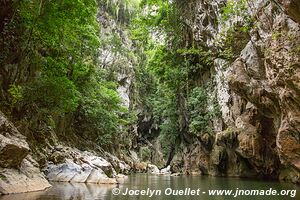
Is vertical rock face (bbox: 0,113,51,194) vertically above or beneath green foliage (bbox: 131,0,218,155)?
beneath

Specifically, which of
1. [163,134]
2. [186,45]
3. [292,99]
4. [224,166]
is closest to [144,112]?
[163,134]

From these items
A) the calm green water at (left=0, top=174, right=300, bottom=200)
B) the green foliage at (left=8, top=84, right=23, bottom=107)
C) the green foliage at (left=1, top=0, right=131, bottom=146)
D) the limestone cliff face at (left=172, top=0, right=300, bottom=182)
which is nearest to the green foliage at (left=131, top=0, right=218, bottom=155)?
the limestone cliff face at (left=172, top=0, right=300, bottom=182)

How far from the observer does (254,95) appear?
1466 centimetres

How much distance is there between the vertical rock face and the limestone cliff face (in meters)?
8.84

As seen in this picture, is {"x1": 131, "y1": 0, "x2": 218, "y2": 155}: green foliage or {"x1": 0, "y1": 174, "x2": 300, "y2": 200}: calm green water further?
{"x1": 131, "y1": 0, "x2": 218, "y2": 155}: green foliage

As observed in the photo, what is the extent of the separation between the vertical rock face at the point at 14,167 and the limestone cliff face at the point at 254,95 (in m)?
8.84

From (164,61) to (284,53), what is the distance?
66.1ft

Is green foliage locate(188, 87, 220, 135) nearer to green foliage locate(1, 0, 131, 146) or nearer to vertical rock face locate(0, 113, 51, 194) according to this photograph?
green foliage locate(1, 0, 131, 146)

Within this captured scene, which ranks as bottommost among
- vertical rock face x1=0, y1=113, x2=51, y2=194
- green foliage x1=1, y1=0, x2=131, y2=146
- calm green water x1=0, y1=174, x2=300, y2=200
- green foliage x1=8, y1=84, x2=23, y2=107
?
calm green water x1=0, y1=174, x2=300, y2=200

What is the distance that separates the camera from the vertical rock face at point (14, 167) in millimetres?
8547

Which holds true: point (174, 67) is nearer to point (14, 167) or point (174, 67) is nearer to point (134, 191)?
point (134, 191)

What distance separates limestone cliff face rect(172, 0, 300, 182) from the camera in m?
10.2

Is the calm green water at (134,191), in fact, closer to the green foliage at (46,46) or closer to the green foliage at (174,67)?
the green foliage at (46,46)

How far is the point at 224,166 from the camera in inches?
908
